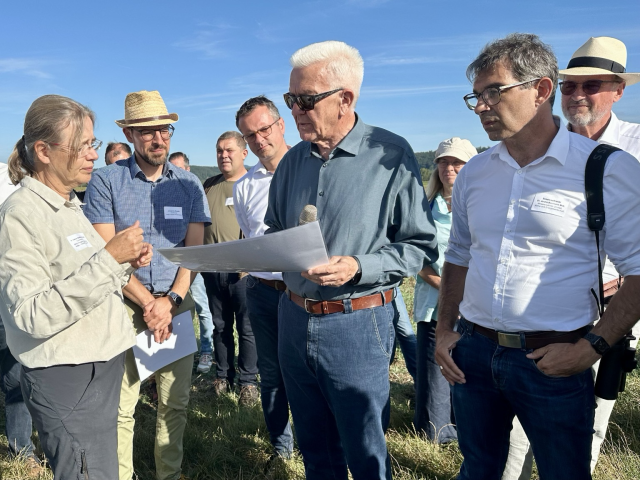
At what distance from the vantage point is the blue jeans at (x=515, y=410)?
212 centimetres

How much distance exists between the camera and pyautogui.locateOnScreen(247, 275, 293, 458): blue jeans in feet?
13.4

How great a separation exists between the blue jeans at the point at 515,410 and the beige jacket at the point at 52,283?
5.48 ft

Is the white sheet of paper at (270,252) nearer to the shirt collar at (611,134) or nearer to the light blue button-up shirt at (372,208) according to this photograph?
the light blue button-up shirt at (372,208)

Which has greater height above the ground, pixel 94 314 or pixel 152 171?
pixel 152 171

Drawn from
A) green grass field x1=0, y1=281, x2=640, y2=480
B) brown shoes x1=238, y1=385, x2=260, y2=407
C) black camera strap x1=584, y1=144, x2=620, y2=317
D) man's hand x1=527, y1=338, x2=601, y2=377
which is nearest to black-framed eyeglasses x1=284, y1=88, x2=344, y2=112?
black camera strap x1=584, y1=144, x2=620, y2=317

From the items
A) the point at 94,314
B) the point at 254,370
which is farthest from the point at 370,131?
the point at 254,370

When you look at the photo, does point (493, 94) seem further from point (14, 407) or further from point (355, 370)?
point (14, 407)

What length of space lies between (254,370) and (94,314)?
10.5ft

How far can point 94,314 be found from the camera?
8.21 ft

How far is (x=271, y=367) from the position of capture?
4.13 m

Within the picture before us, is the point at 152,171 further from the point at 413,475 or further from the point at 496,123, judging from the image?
the point at 413,475

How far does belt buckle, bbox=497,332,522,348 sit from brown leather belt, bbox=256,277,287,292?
6.52 feet

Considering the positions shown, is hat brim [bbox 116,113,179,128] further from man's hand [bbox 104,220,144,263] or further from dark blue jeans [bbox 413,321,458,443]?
dark blue jeans [bbox 413,321,458,443]

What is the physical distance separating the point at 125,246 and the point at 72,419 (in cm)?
81
